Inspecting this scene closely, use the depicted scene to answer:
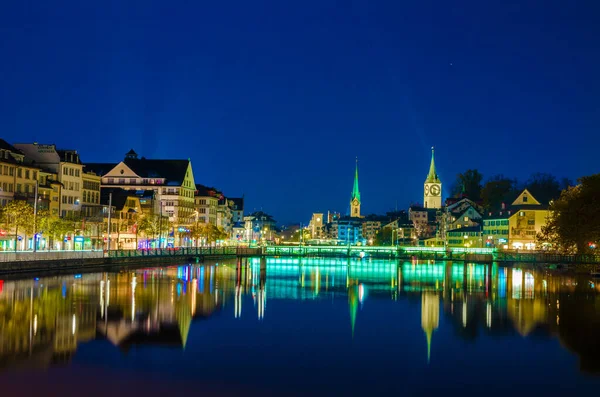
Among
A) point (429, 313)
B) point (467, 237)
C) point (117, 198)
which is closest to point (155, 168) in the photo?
point (117, 198)

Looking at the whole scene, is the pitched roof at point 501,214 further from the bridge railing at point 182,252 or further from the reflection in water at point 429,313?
the reflection in water at point 429,313

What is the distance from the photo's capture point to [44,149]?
106000 millimetres

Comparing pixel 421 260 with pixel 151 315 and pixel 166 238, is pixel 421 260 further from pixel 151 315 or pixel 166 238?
pixel 151 315

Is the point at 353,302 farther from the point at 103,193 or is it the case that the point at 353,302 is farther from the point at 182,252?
the point at 103,193

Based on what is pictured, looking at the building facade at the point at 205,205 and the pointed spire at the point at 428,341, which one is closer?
the pointed spire at the point at 428,341

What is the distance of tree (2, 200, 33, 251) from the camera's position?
274ft

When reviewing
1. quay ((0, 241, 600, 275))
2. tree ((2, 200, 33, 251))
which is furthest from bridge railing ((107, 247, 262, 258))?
tree ((2, 200, 33, 251))

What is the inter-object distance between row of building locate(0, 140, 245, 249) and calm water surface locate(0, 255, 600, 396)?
3038cm

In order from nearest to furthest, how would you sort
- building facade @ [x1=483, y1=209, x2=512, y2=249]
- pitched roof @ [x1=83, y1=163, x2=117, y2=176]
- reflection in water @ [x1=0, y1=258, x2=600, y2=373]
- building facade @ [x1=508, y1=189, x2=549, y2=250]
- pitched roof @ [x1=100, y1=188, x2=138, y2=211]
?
reflection in water @ [x1=0, y1=258, x2=600, y2=373], pitched roof @ [x1=100, y1=188, x2=138, y2=211], building facade @ [x1=508, y1=189, x2=549, y2=250], building facade @ [x1=483, y1=209, x2=512, y2=249], pitched roof @ [x1=83, y1=163, x2=117, y2=176]

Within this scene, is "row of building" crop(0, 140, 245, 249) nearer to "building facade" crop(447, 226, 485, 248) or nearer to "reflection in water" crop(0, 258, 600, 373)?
"reflection in water" crop(0, 258, 600, 373)

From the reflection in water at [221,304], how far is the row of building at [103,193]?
22030 mm

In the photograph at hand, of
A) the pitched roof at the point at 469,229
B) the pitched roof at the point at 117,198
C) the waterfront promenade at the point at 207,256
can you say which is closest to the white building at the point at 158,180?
the pitched roof at the point at 117,198

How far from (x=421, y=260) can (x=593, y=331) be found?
105 m

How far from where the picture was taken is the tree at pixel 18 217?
3287 inches
